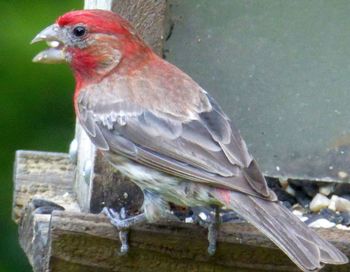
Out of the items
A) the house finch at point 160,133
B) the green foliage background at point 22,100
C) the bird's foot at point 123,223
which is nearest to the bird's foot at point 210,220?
the house finch at point 160,133

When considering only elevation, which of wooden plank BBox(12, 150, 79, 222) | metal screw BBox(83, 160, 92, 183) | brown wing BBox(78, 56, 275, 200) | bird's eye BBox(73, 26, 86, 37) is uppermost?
bird's eye BBox(73, 26, 86, 37)

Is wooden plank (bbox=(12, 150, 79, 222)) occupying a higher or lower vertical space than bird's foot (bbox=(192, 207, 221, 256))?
lower

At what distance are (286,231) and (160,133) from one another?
29.6 inches

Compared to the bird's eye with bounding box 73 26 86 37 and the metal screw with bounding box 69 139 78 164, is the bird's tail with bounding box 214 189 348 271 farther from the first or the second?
the metal screw with bounding box 69 139 78 164

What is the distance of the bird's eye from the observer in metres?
6.69

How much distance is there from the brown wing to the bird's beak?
26 centimetres

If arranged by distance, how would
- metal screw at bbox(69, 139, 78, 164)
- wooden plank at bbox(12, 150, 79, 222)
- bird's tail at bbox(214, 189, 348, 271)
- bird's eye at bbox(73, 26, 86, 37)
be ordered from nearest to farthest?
bird's tail at bbox(214, 189, 348, 271) < bird's eye at bbox(73, 26, 86, 37) < wooden plank at bbox(12, 150, 79, 222) < metal screw at bbox(69, 139, 78, 164)

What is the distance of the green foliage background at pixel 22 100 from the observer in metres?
8.67

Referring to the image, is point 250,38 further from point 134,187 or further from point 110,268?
point 110,268

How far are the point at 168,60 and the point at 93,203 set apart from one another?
748 millimetres

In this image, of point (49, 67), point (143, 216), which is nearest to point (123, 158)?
point (143, 216)

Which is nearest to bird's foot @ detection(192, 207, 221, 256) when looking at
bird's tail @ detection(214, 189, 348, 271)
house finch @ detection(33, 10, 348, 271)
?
house finch @ detection(33, 10, 348, 271)

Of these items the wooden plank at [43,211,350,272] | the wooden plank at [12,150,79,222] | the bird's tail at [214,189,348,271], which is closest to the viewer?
the bird's tail at [214,189,348,271]

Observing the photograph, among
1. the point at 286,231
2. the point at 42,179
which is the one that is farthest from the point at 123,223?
the point at 42,179
